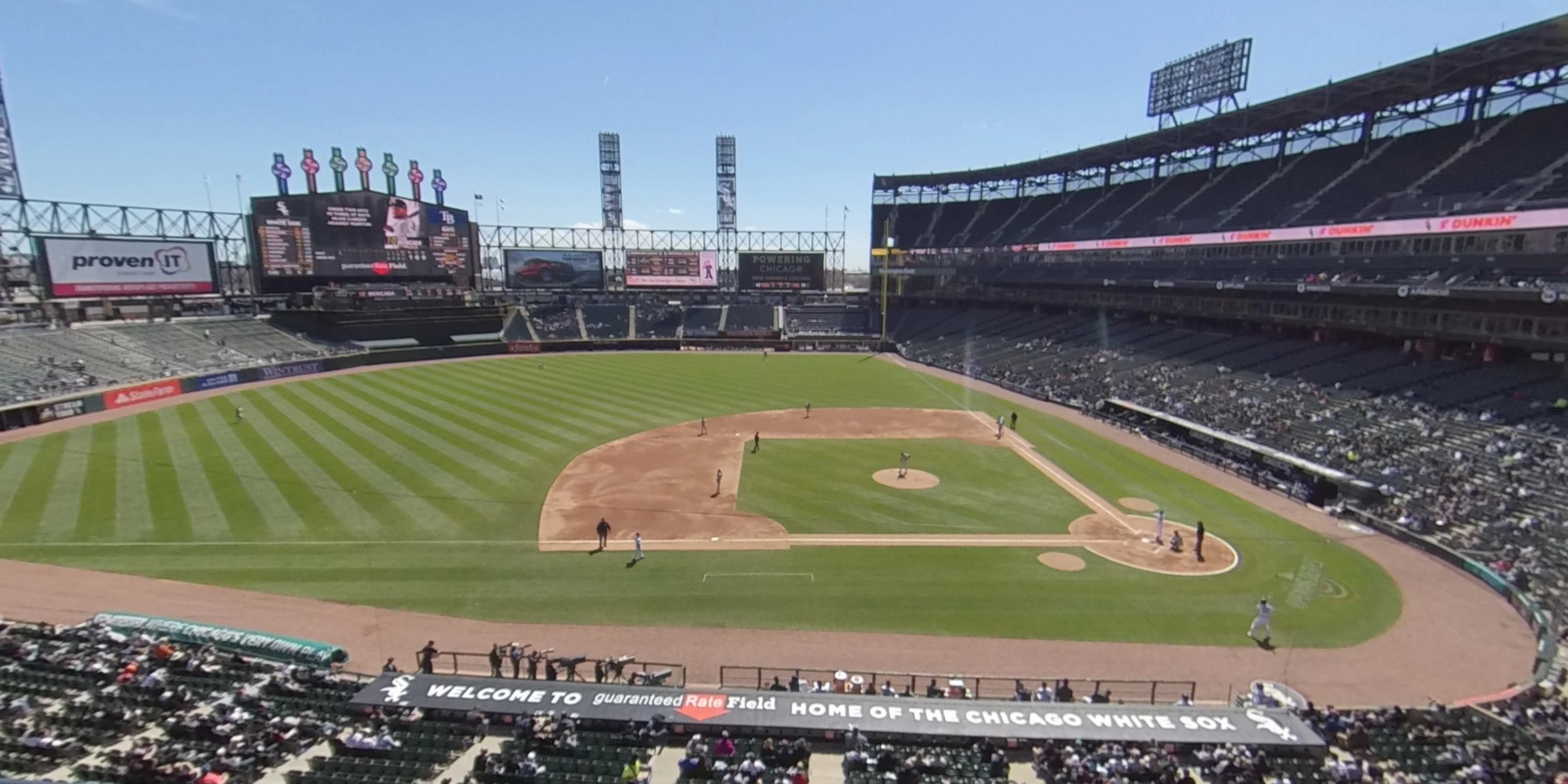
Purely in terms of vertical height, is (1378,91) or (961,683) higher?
(1378,91)

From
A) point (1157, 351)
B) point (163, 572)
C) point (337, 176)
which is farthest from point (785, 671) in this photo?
point (337, 176)

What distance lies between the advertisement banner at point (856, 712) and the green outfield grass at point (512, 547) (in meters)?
4.62

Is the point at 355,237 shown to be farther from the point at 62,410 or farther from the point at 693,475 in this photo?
the point at 693,475

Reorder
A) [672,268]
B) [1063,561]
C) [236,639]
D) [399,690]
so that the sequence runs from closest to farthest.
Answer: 1. [399,690]
2. [236,639]
3. [1063,561]
4. [672,268]

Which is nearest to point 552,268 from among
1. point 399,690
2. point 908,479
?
point 908,479

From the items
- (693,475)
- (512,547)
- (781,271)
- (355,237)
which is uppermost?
(355,237)

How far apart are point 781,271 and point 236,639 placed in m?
78.2

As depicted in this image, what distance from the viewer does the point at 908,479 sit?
31.1m

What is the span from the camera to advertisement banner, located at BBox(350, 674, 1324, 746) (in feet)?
42.9

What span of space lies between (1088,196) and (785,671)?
240 ft

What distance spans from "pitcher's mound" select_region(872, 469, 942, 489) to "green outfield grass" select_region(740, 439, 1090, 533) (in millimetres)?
348

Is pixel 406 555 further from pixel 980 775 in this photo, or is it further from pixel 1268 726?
pixel 1268 726

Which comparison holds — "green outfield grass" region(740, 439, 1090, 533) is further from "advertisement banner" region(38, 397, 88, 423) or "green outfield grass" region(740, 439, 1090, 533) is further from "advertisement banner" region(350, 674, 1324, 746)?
"advertisement banner" region(38, 397, 88, 423)

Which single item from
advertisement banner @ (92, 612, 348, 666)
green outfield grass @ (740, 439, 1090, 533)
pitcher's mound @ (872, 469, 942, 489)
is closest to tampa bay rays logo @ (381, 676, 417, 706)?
advertisement banner @ (92, 612, 348, 666)
